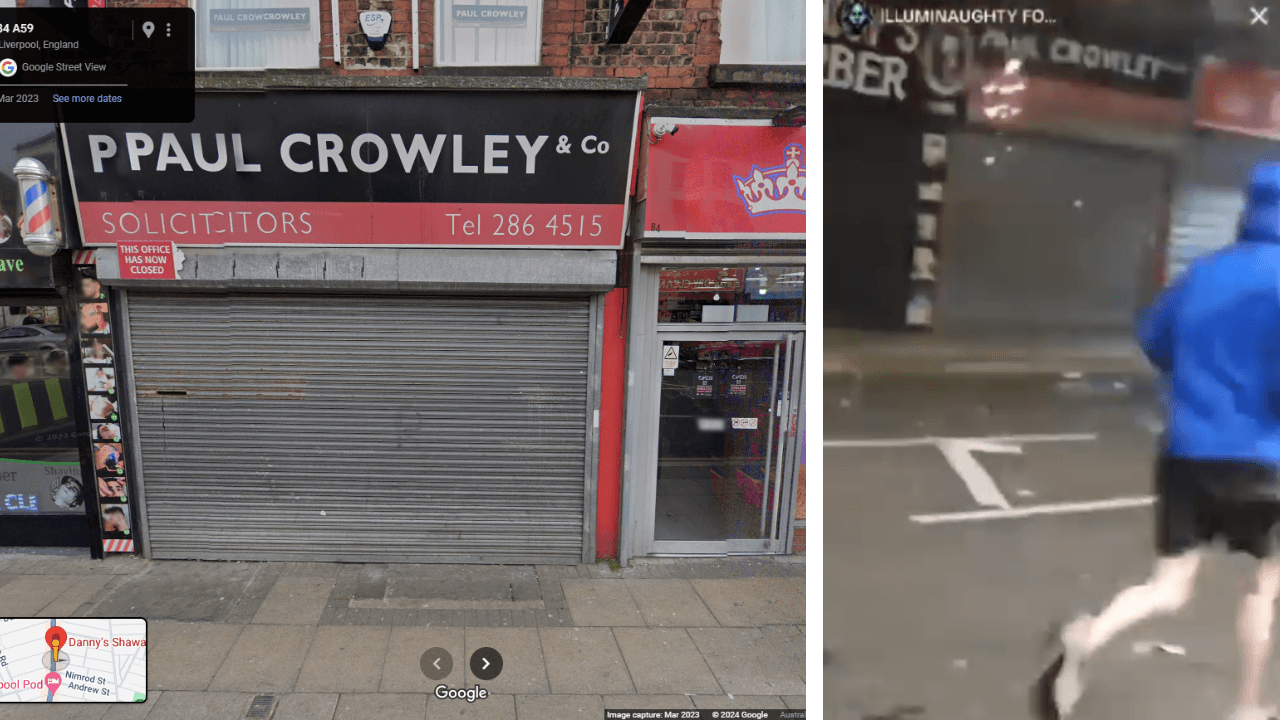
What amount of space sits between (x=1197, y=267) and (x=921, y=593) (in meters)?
0.68

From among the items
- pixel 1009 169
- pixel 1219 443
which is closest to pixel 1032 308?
pixel 1009 169

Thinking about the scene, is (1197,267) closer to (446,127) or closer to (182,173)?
(446,127)

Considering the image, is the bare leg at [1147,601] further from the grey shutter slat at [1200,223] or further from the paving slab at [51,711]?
the paving slab at [51,711]

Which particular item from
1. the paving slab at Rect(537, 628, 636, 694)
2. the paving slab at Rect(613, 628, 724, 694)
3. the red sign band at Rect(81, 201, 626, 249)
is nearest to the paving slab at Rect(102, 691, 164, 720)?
the paving slab at Rect(537, 628, 636, 694)

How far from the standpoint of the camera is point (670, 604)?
4242 mm

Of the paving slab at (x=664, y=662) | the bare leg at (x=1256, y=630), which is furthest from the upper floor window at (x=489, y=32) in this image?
the bare leg at (x=1256, y=630)

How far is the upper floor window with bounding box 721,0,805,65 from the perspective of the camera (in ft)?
14.4

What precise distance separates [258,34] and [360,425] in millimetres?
2992

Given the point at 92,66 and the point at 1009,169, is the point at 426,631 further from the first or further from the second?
the point at 92,66

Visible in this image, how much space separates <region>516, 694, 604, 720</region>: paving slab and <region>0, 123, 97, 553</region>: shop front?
13.2 ft

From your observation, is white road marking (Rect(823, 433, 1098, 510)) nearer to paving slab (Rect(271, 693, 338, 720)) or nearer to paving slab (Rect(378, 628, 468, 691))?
paving slab (Rect(378, 628, 468, 691))

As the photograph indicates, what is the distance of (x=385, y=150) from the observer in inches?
168

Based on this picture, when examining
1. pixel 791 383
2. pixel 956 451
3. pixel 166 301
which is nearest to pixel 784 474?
pixel 791 383

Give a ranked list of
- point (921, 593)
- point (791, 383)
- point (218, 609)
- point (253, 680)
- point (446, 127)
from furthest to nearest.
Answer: point (791, 383)
point (446, 127)
point (218, 609)
point (253, 680)
point (921, 593)
